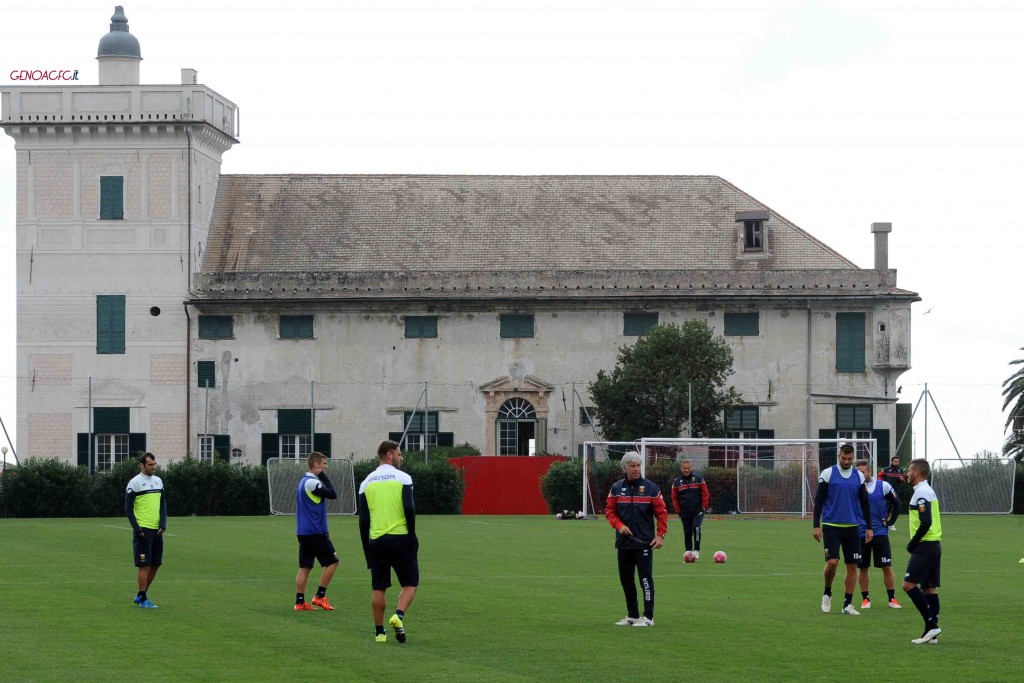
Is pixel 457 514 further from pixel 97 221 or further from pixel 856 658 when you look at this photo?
pixel 856 658

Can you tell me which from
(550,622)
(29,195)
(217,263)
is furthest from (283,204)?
(550,622)

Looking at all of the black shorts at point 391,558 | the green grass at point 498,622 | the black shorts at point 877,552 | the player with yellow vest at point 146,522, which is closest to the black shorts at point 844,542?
the black shorts at point 877,552

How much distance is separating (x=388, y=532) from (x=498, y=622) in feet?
8.26

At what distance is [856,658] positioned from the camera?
14.9 meters

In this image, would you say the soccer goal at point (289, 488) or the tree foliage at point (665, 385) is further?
the tree foliage at point (665, 385)

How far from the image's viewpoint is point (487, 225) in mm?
63188

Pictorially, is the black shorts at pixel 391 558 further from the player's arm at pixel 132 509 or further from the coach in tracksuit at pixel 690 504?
the coach in tracksuit at pixel 690 504

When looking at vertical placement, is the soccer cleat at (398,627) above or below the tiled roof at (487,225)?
below

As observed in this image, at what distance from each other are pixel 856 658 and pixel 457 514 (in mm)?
36389

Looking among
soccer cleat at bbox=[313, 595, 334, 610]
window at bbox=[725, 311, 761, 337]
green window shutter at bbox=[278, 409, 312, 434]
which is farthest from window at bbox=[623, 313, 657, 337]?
soccer cleat at bbox=[313, 595, 334, 610]

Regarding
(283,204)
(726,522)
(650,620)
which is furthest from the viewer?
(283,204)

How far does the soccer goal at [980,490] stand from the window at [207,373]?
2526 centimetres

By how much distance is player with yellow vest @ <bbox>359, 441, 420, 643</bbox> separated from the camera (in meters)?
15.9

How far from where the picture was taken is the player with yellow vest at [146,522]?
1962 cm
